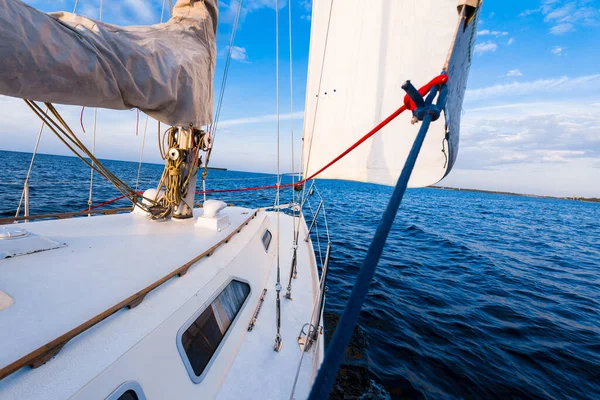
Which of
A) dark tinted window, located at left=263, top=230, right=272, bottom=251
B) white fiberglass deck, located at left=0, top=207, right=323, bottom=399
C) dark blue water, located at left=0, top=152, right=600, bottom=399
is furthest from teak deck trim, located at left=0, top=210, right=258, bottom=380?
dark blue water, located at left=0, top=152, right=600, bottom=399

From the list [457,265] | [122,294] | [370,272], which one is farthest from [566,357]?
[122,294]

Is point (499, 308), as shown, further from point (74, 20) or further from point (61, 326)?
point (74, 20)

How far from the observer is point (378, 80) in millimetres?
3256

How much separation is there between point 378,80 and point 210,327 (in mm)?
3496

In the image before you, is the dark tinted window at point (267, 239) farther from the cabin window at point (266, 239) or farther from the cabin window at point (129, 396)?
the cabin window at point (129, 396)

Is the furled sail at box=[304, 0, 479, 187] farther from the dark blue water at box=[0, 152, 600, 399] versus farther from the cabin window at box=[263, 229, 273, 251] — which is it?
the dark blue water at box=[0, 152, 600, 399]

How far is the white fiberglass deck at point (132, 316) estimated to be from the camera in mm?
1169

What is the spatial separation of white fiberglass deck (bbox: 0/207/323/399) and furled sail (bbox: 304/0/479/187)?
1.80 m

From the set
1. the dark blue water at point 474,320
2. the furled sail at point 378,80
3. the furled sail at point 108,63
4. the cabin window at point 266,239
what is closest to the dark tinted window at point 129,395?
the furled sail at point 108,63

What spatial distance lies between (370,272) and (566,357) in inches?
244

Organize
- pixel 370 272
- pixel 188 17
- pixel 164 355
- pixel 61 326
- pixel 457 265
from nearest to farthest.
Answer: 1. pixel 370 272
2. pixel 61 326
3. pixel 164 355
4. pixel 188 17
5. pixel 457 265

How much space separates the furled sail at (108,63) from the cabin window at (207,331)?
1.84 meters

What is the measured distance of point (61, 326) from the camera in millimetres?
1329

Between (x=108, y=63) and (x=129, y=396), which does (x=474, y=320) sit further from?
(x=108, y=63)
